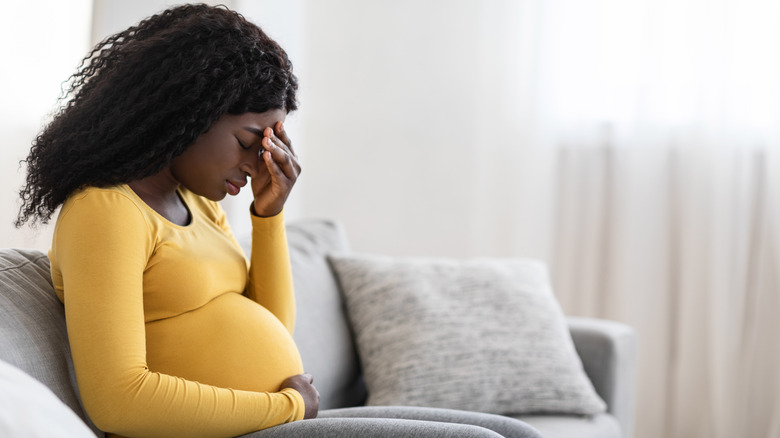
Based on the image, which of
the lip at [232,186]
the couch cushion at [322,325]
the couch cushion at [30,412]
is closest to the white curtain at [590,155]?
the couch cushion at [322,325]

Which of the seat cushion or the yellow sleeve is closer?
the yellow sleeve

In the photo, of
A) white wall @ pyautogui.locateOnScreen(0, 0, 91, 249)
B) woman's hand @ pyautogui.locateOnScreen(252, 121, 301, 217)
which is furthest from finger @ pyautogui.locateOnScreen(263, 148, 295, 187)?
white wall @ pyautogui.locateOnScreen(0, 0, 91, 249)

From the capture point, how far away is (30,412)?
0.63 metres

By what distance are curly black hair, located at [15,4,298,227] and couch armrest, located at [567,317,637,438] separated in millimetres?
1125

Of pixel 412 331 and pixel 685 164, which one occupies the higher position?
pixel 685 164

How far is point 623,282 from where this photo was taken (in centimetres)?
259

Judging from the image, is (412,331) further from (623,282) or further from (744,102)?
(744,102)

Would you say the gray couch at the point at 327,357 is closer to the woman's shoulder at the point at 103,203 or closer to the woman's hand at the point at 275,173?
the woman's shoulder at the point at 103,203

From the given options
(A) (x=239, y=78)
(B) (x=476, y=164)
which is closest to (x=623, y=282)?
(B) (x=476, y=164)

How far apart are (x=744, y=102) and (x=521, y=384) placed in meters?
1.31

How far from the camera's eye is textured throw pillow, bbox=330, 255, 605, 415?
1678 millimetres

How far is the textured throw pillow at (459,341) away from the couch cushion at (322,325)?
0.03 m

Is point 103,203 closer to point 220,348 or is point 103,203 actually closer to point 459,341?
point 220,348

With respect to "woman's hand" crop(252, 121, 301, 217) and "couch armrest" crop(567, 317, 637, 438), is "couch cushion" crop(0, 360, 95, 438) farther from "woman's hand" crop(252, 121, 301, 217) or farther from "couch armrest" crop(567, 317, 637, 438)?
"couch armrest" crop(567, 317, 637, 438)
